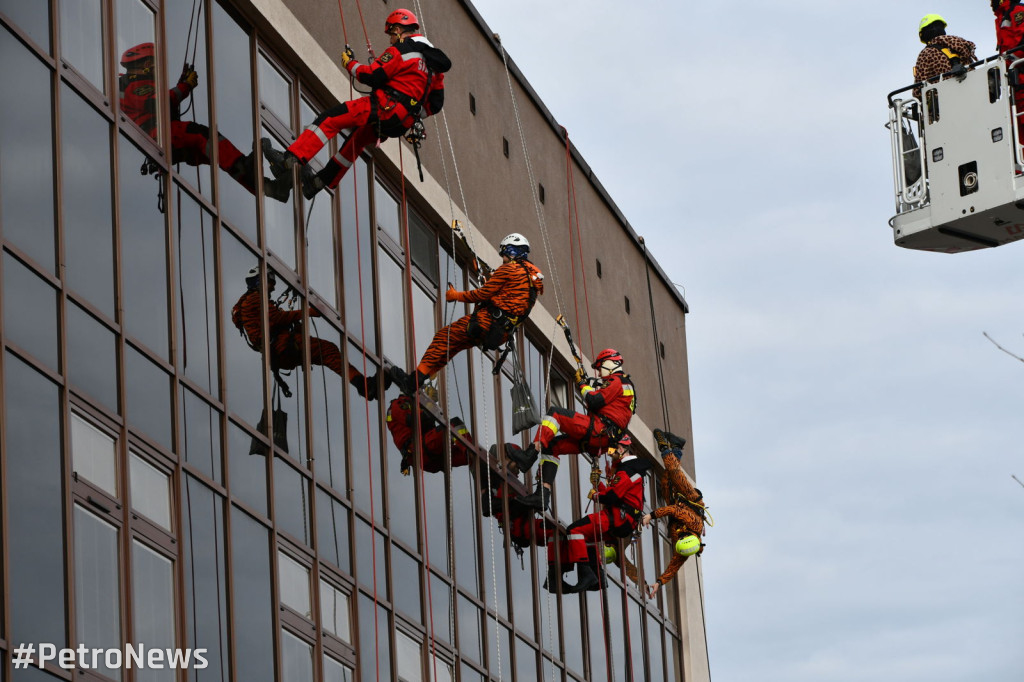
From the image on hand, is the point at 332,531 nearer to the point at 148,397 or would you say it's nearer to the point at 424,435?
the point at 424,435

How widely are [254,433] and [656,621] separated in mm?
13816

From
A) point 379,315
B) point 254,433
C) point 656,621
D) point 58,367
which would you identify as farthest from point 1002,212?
point 656,621

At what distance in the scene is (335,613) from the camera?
62.3 ft

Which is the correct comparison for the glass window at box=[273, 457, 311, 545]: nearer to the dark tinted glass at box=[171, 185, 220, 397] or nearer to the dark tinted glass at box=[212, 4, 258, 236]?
the dark tinted glass at box=[171, 185, 220, 397]

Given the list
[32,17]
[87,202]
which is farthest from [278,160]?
[32,17]

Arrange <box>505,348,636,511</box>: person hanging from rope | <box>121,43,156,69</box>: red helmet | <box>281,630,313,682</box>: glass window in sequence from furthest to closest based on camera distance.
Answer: <box>505,348,636,511</box>: person hanging from rope → <box>281,630,313,682</box>: glass window → <box>121,43,156,69</box>: red helmet

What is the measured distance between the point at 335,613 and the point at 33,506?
17.4 ft

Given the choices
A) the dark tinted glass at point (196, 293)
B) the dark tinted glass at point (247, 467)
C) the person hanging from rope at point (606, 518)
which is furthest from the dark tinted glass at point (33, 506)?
the person hanging from rope at point (606, 518)

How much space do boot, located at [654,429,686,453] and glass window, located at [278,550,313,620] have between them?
1265 cm

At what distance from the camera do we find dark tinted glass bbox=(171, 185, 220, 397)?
1714cm

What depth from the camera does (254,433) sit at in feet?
59.0

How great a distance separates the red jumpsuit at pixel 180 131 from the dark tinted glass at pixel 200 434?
7.36ft

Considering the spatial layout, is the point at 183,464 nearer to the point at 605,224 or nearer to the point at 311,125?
the point at 311,125

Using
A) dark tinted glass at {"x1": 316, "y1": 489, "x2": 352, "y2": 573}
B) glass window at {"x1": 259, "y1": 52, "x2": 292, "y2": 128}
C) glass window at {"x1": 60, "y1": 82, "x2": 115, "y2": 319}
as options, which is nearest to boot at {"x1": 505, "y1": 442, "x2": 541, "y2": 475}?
dark tinted glass at {"x1": 316, "y1": 489, "x2": 352, "y2": 573}
